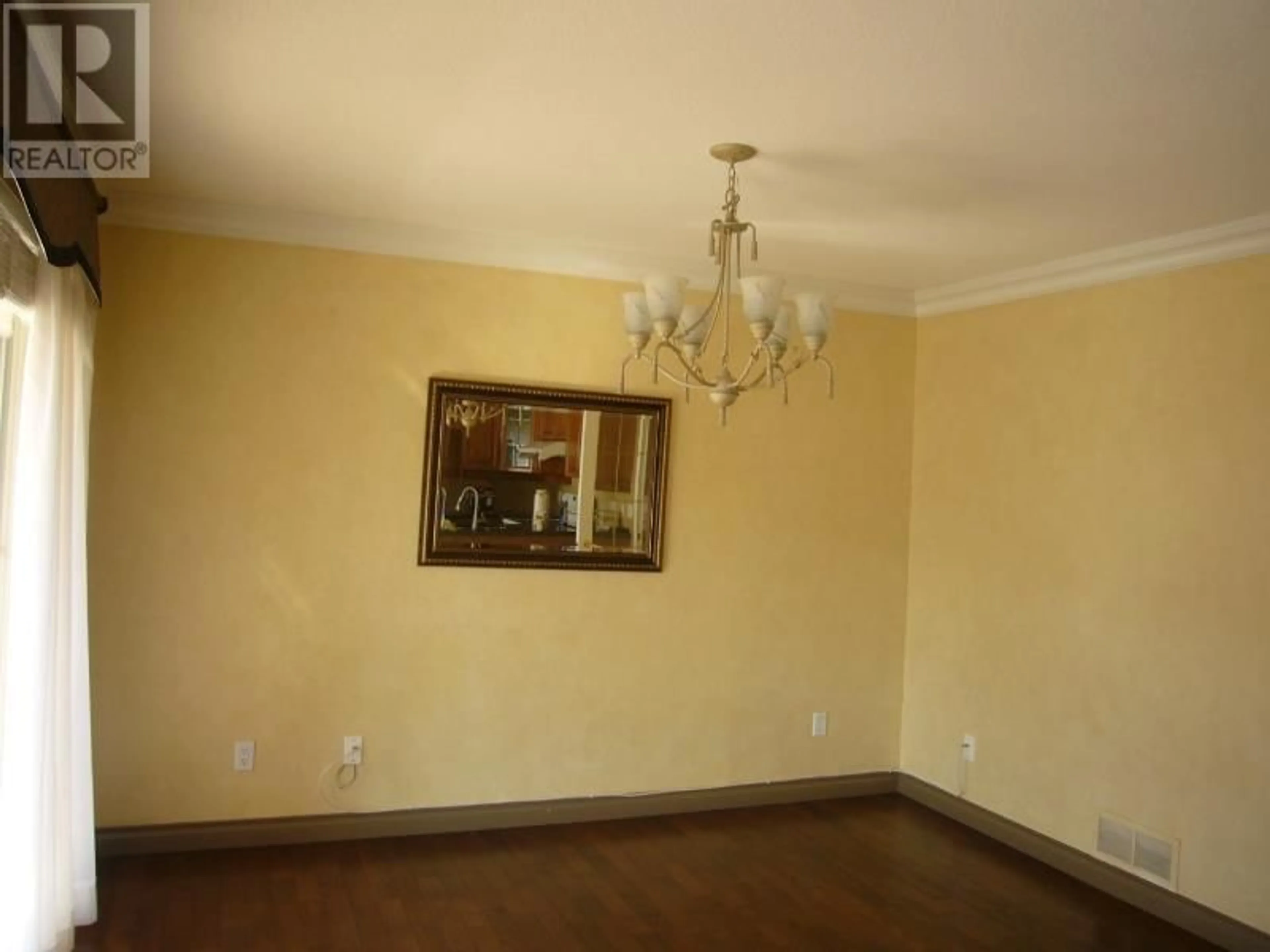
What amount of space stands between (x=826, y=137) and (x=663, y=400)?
1.89 metres

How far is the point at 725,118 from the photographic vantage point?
275 cm

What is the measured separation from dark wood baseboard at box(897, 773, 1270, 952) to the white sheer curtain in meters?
3.60

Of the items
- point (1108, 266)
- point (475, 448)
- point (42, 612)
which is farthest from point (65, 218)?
point (1108, 266)

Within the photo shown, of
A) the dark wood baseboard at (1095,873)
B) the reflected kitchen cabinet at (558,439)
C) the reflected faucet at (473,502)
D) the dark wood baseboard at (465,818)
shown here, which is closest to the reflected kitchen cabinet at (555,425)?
the reflected kitchen cabinet at (558,439)

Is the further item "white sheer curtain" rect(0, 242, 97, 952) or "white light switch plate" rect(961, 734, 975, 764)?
"white light switch plate" rect(961, 734, 975, 764)

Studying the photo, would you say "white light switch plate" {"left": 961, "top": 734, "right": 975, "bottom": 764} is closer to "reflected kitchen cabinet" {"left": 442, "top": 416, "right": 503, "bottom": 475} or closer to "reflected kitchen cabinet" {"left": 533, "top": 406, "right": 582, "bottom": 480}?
"reflected kitchen cabinet" {"left": 533, "top": 406, "right": 582, "bottom": 480}

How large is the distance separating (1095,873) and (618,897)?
1.91 metres

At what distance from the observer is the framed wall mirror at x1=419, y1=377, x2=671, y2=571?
13.8ft

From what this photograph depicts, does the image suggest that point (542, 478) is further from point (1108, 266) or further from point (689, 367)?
point (1108, 266)

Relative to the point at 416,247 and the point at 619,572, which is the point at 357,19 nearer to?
the point at 416,247

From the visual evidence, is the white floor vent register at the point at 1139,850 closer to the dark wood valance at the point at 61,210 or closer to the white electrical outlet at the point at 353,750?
the white electrical outlet at the point at 353,750

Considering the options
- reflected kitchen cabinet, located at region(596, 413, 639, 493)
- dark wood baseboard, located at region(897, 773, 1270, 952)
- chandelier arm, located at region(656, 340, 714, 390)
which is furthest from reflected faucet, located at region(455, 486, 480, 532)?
dark wood baseboard, located at region(897, 773, 1270, 952)

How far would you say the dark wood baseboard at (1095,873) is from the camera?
3.45 meters

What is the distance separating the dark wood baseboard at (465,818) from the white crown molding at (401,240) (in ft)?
7.58
